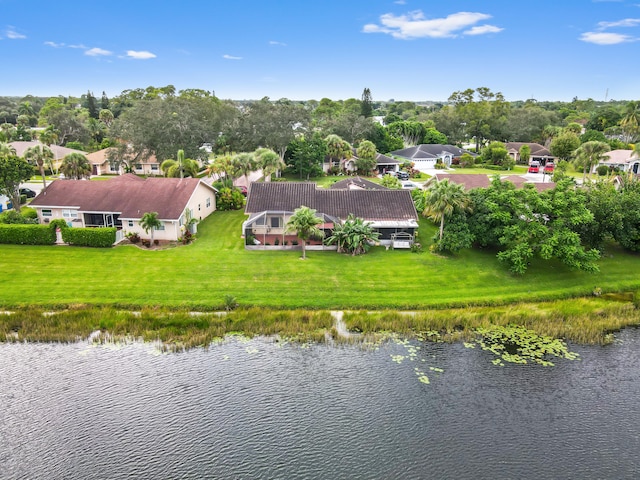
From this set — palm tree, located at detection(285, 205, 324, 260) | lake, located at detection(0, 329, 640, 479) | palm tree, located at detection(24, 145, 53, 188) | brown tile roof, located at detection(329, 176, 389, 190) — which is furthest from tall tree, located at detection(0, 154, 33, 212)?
brown tile roof, located at detection(329, 176, 389, 190)

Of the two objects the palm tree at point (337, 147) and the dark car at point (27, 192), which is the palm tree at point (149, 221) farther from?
the palm tree at point (337, 147)

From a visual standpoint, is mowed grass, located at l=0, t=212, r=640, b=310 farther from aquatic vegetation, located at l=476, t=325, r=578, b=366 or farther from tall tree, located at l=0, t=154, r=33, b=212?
tall tree, located at l=0, t=154, r=33, b=212

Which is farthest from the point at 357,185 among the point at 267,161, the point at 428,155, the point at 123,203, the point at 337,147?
the point at 428,155

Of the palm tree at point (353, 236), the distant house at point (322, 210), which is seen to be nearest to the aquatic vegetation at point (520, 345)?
the palm tree at point (353, 236)

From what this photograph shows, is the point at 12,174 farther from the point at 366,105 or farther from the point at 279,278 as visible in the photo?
the point at 366,105

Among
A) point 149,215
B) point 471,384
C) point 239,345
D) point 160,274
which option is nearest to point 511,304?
point 471,384

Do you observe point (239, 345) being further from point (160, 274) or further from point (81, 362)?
point (160, 274)
